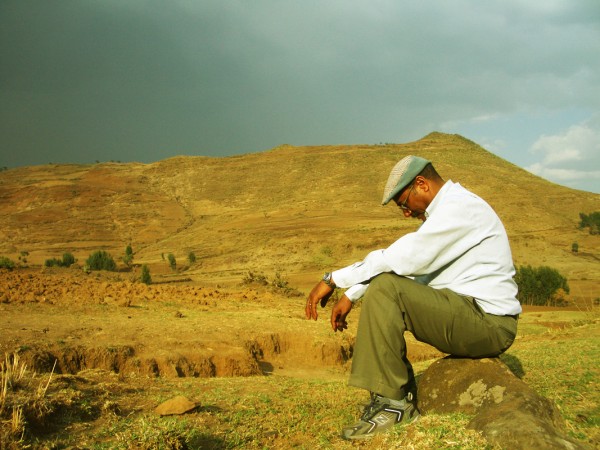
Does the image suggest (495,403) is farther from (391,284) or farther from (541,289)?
(541,289)

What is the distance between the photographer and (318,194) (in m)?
46.9

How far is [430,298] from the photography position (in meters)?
3.07

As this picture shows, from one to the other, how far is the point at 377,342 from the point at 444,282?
612 millimetres

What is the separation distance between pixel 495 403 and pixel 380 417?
26.2 inches

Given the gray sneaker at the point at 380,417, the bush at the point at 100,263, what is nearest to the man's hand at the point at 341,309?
the gray sneaker at the point at 380,417

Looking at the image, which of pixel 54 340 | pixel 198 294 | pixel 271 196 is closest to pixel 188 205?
pixel 271 196

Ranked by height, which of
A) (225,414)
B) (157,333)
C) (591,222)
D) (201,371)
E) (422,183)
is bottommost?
(201,371)

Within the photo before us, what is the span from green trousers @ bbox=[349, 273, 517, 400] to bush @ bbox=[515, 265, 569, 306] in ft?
63.0

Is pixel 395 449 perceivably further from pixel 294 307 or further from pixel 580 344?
pixel 294 307

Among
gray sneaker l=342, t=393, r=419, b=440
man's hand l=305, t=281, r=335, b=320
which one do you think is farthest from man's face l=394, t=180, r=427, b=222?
gray sneaker l=342, t=393, r=419, b=440

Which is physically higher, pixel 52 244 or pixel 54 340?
Answer: pixel 54 340

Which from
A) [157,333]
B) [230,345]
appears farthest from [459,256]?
[157,333]

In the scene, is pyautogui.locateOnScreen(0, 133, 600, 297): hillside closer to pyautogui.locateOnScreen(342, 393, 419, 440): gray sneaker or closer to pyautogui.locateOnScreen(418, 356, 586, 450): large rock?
pyautogui.locateOnScreen(418, 356, 586, 450): large rock

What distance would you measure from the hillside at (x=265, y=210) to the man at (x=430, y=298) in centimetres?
2119
